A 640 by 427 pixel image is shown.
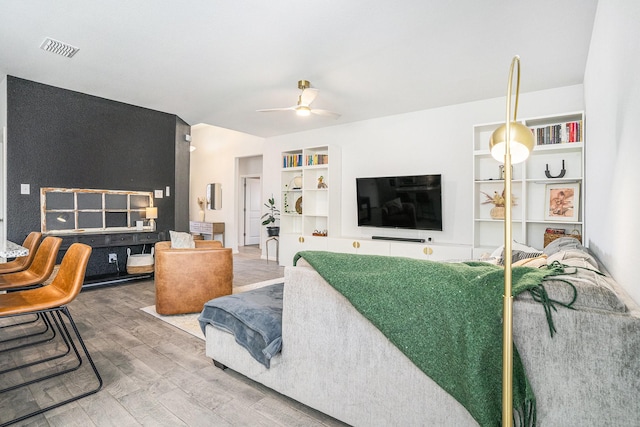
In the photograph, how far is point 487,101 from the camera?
436 cm

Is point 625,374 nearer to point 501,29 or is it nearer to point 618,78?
point 618,78

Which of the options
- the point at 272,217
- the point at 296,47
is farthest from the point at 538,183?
the point at 272,217

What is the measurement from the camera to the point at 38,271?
2.60 meters

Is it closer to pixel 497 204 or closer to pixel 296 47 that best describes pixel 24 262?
pixel 296 47

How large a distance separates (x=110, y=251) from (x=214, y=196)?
11.9 feet

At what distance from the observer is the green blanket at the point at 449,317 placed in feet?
3.72

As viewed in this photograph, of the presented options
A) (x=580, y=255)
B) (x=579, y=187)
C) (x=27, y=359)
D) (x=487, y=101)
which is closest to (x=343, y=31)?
(x=580, y=255)

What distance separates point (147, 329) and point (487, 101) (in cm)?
476

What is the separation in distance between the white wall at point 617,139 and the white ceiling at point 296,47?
607mm

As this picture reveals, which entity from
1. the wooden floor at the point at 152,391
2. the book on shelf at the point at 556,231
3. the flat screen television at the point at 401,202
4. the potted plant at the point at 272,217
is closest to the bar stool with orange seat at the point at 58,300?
the wooden floor at the point at 152,391

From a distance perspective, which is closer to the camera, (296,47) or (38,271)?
(38,271)

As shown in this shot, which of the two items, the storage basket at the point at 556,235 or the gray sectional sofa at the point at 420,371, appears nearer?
the gray sectional sofa at the point at 420,371

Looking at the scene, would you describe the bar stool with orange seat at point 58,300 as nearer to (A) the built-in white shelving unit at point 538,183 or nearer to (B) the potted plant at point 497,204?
(A) the built-in white shelving unit at point 538,183

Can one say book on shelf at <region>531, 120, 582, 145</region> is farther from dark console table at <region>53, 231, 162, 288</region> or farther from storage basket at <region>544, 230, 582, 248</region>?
dark console table at <region>53, 231, 162, 288</region>
